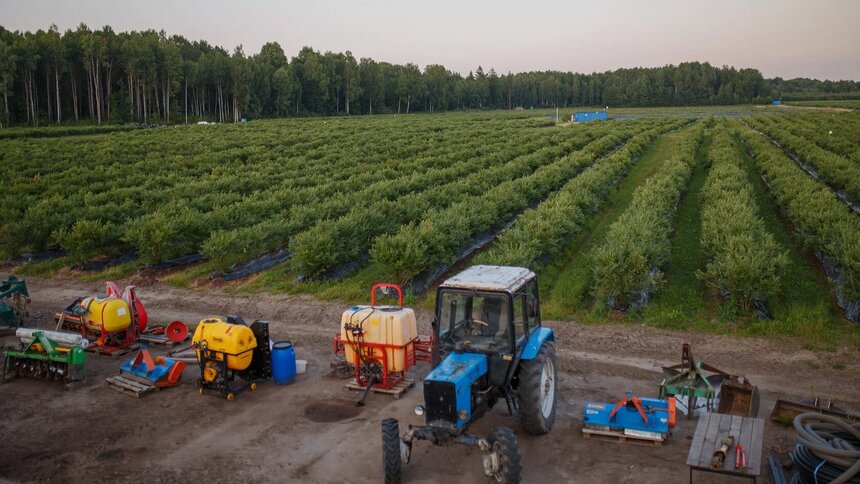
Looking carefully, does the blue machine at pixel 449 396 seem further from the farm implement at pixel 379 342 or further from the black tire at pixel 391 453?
the farm implement at pixel 379 342

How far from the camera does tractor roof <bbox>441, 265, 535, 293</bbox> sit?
840 cm

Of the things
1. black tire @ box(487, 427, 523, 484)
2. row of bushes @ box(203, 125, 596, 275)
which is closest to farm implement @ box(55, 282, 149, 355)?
row of bushes @ box(203, 125, 596, 275)

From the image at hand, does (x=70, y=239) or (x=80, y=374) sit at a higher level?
(x=70, y=239)

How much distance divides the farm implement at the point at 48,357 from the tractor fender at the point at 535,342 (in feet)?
26.2

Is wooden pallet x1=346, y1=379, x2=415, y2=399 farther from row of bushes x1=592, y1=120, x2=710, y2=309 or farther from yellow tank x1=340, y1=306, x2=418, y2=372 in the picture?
row of bushes x1=592, y1=120, x2=710, y2=309

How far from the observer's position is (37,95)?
7912cm

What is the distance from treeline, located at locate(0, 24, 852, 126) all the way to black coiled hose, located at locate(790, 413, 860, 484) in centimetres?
8205

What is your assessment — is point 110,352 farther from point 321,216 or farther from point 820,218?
point 820,218

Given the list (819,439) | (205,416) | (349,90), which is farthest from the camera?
(349,90)

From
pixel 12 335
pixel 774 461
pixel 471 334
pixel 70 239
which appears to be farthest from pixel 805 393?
pixel 70 239

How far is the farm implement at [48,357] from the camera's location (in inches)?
429

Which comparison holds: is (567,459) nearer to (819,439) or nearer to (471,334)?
(471,334)

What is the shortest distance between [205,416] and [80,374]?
10.4ft

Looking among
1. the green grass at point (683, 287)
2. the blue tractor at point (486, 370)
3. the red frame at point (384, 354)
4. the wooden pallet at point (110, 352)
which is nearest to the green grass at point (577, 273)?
the green grass at point (683, 287)
